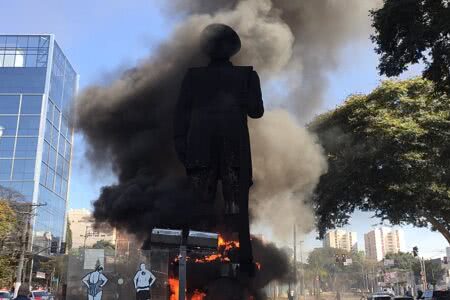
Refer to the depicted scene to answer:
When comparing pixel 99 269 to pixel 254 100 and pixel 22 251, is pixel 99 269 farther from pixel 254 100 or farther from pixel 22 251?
pixel 22 251

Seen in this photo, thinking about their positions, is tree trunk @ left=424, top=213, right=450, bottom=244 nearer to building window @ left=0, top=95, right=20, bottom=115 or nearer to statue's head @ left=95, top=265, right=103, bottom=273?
statue's head @ left=95, top=265, right=103, bottom=273

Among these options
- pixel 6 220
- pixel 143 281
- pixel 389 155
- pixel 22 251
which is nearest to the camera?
pixel 143 281

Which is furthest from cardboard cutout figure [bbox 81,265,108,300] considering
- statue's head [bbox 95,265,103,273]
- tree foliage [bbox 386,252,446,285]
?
tree foliage [bbox 386,252,446,285]

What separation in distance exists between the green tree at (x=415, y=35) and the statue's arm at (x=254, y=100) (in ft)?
11.3

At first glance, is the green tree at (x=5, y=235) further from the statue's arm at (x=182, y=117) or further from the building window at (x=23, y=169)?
the statue's arm at (x=182, y=117)

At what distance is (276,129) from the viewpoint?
47.8 ft

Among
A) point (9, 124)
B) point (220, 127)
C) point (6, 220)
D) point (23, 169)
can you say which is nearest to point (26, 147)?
point (23, 169)

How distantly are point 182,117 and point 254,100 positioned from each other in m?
1.76

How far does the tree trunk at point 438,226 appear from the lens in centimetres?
2578

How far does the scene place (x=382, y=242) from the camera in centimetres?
10844

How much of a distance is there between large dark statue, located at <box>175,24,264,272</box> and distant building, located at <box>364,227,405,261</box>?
3930 inches

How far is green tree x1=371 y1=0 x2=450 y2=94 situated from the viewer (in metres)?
11.5

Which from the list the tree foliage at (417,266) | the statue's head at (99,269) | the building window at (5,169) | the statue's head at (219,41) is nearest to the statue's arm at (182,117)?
the statue's head at (219,41)

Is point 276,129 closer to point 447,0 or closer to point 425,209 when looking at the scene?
point 447,0
